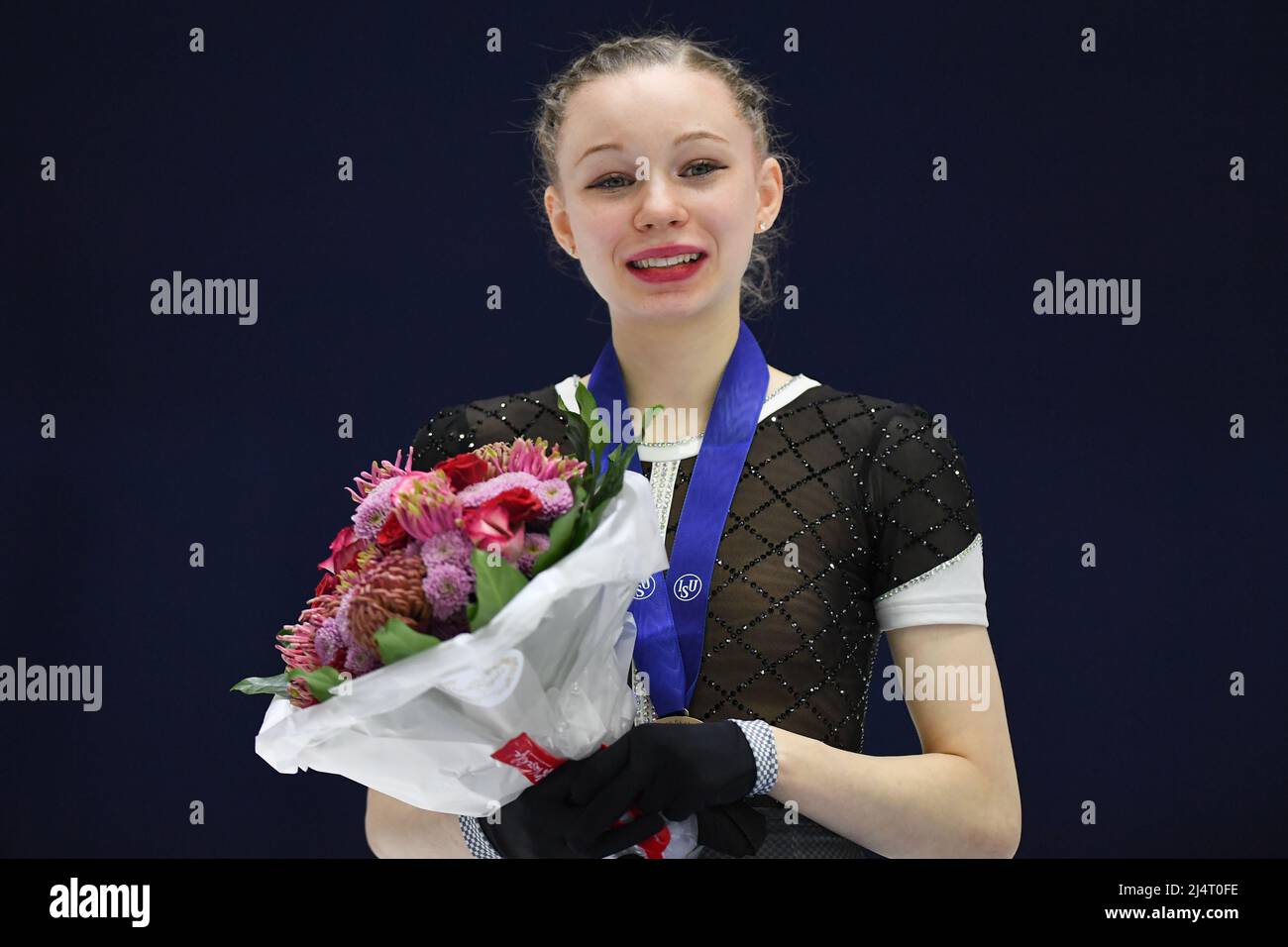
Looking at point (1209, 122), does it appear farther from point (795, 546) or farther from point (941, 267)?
point (795, 546)

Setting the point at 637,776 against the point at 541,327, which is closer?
the point at 637,776

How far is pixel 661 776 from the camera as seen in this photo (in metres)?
1.28

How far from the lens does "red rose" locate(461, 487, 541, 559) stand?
44.6 inches

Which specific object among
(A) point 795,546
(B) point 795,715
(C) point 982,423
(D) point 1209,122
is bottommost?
(B) point 795,715

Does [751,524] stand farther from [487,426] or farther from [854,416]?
[487,426]

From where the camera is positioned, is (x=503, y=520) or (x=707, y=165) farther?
(x=707, y=165)

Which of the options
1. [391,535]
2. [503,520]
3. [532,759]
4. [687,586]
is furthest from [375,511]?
[687,586]

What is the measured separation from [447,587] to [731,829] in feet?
1.46

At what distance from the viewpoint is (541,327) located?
10.2 ft

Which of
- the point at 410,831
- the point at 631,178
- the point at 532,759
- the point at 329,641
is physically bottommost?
the point at 410,831

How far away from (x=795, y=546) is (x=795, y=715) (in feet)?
0.60

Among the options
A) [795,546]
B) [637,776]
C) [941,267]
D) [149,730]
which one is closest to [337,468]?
[149,730]

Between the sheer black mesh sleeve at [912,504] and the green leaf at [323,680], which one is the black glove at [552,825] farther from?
the sheer black mesh sleeve at [912,504]

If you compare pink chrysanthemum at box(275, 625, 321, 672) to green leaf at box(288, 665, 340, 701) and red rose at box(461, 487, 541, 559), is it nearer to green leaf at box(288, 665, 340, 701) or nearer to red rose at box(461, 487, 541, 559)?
green leaf at box(288, 665, 340, 701)
